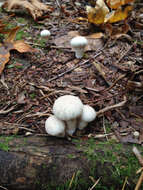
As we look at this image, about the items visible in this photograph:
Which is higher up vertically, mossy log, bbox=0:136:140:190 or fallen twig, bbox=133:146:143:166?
fallen twig, bbox=133:146:143:166

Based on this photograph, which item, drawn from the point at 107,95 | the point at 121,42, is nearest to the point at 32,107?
the point at 107,95

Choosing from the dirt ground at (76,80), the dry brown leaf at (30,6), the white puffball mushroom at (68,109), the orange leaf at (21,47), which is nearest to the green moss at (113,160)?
the dirt ground at (76,80)

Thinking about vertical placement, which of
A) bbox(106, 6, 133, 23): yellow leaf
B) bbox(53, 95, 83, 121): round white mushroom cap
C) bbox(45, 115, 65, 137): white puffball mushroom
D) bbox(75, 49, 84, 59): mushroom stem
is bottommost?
bbox(45, 115, 65, 137): white puffball mushroom

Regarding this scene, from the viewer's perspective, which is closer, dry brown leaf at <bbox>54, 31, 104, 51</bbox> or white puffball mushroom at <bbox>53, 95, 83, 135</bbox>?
white puffball mushroom at <bbox>53, 95, 83, 135</bbox>

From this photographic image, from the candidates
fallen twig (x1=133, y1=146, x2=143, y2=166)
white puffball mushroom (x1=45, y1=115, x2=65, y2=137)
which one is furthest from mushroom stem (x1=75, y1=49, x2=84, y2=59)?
fallen twig (x1=133, y1=146, x2=143, y2=166)

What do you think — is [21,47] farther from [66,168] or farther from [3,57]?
[66,168]

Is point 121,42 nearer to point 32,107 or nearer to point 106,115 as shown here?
point 106,115

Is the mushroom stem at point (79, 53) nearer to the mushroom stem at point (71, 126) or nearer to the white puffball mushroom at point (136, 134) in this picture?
the mushroom stem at point (71, 126)

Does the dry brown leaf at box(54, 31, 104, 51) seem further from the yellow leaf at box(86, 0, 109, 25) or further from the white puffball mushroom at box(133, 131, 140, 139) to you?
the white puffball mushroom at box(133, 131, 140, 139)
